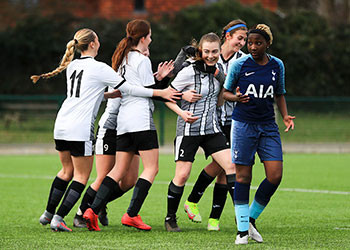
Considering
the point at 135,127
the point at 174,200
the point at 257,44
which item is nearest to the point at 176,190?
the point at 174,200

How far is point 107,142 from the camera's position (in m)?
8.23

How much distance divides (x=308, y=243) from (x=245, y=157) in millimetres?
980

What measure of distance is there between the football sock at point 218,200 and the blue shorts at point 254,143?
1.28 meters

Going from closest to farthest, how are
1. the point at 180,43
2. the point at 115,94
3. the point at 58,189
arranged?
the point at 115,94
the point at 58,189
the point at 180,43

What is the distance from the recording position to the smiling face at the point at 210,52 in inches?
309

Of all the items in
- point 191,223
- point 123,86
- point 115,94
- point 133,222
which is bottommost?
point 191,223

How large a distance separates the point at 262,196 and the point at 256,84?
1.11 metres

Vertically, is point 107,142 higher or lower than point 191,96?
lower

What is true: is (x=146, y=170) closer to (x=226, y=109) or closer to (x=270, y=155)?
(x=226, y=109)

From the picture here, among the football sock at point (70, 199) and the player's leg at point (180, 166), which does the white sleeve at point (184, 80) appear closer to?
the player's leg at point (180, 166)

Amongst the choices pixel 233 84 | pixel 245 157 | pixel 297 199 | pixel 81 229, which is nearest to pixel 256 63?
pixel 233 84

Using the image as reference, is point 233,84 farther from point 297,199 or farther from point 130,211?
point 297,199

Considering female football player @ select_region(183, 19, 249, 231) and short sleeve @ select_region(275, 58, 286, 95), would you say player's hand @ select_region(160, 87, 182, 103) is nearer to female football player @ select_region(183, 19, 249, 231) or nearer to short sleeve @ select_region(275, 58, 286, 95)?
female football player @ select_region(183, 19, 249, 231)

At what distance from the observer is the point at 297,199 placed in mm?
11008
